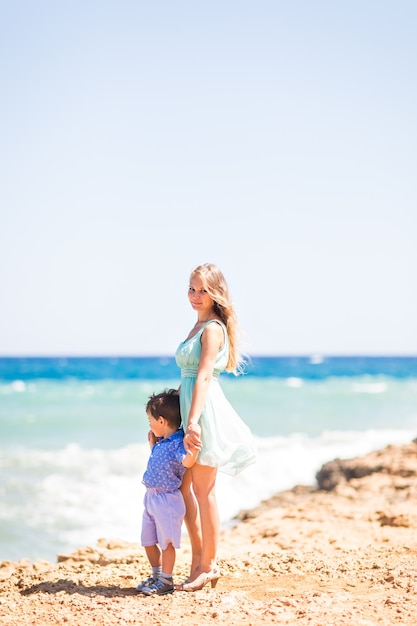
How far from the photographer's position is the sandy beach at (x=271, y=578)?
365 centimetres

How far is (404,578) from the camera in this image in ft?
13.7

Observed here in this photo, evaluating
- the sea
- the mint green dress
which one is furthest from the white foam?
the mint green dress

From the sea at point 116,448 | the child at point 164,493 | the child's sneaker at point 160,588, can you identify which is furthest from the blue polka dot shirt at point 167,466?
the sea at point 116,448

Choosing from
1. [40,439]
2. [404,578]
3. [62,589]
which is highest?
[404,578]

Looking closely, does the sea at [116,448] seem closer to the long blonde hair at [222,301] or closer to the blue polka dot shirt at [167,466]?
Answer: the long blonde hair at [222,301]

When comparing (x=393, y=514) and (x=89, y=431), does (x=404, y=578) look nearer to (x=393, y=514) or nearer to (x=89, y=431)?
(x=393, y=514)

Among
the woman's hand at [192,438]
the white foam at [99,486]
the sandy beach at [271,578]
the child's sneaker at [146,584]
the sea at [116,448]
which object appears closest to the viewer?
the sandy beach at [271,578]

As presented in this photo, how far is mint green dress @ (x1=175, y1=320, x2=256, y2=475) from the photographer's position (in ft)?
13.6

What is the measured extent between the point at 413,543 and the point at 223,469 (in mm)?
2200

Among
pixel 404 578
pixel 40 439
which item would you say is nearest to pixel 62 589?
pixel 404 578

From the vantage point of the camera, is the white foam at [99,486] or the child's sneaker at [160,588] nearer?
the child's sneaker at [160,588]

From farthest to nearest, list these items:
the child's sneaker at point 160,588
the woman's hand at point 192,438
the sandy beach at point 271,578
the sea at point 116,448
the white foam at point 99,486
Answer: the sea at point 116,448
the white foam at point 99,486
the child's sneaker at point 160,588
the woman's hand at point 192,438
the sandy beach at point 271,578

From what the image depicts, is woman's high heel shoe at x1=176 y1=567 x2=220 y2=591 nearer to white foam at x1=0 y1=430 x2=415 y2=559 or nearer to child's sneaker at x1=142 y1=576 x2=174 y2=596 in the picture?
child's sneaker at x1=142 y1=576 x2=174 y2=596

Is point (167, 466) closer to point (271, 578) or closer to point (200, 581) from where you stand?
point (200, 581)
